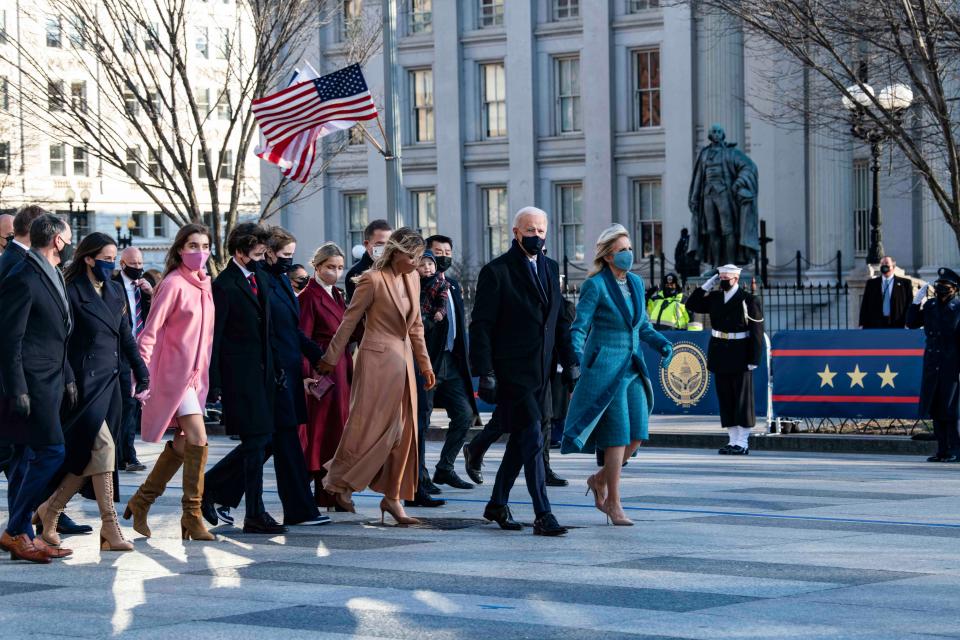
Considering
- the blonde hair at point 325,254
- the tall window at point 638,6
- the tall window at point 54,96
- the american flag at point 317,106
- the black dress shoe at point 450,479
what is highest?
the tall window at point 638,6

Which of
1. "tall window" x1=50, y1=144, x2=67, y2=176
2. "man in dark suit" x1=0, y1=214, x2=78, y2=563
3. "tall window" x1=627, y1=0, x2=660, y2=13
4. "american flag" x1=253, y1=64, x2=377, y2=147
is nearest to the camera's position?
"man in dark suit" x1=0, y1=214, x2=78, y2=563

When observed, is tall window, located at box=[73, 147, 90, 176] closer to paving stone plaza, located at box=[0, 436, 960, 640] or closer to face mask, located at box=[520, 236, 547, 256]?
paving stone plaza, located at box=[0, 436, 960, 640]

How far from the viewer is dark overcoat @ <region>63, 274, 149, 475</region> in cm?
1028

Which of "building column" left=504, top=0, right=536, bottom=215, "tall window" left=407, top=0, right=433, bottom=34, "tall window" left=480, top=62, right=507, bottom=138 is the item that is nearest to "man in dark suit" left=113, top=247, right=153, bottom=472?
"building column" left=504, top=0, right=536, bottom=215

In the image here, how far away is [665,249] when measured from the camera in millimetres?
45562

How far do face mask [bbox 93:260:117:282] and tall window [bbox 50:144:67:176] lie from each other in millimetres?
71243

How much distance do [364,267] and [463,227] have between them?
36029 mm

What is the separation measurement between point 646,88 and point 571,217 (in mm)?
4234

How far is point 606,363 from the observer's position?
37.0 ft

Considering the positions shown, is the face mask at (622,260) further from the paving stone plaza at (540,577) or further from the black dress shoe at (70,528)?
the black dress shoe at (70,528)

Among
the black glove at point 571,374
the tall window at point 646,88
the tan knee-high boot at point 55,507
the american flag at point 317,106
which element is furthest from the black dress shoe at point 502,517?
the tall window at point 646,88

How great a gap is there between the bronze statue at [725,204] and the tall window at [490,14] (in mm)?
17590

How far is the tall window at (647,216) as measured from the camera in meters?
46.4

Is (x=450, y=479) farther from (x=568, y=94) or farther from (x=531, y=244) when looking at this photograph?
(x=568, y=94)
